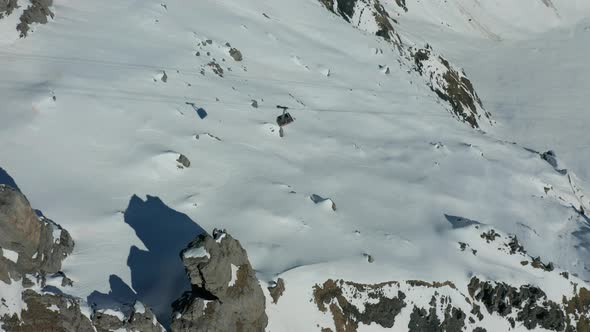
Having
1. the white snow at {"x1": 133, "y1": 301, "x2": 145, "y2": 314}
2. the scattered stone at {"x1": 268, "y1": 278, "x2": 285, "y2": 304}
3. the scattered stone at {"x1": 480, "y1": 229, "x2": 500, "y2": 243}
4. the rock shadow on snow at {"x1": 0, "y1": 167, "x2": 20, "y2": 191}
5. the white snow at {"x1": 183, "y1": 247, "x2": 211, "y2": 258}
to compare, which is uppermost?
the white snow at {"x1": 183, "y1": 247, "x2": 211, "y2": 258}

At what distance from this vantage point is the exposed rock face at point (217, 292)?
815 inches

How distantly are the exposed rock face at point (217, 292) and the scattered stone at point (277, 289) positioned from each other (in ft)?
5.06

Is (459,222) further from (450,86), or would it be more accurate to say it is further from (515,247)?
(450,86)

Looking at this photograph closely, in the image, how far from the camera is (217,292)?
21.2 metres

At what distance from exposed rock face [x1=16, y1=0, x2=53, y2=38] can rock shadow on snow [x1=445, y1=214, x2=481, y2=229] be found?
91.0 ft

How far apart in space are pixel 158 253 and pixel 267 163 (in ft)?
31.8

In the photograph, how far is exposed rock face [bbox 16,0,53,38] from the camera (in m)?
33.6

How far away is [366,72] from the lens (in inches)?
2013

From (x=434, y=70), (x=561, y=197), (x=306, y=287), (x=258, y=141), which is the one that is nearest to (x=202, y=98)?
(x=258, y=141)

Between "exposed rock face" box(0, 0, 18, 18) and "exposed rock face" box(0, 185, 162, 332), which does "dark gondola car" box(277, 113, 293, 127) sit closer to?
"exposed rock face" box(0, 0, 18, 18)

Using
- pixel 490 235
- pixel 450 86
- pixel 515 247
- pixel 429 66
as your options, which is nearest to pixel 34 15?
pixel 490 235

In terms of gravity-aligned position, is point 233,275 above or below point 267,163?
above

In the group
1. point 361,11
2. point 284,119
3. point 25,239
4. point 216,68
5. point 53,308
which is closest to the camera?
point 25,239

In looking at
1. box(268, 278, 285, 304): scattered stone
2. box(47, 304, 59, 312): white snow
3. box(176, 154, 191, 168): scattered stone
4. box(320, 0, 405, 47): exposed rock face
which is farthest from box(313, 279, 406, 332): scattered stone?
box(320, 0, 405, 47): exposed rock face
